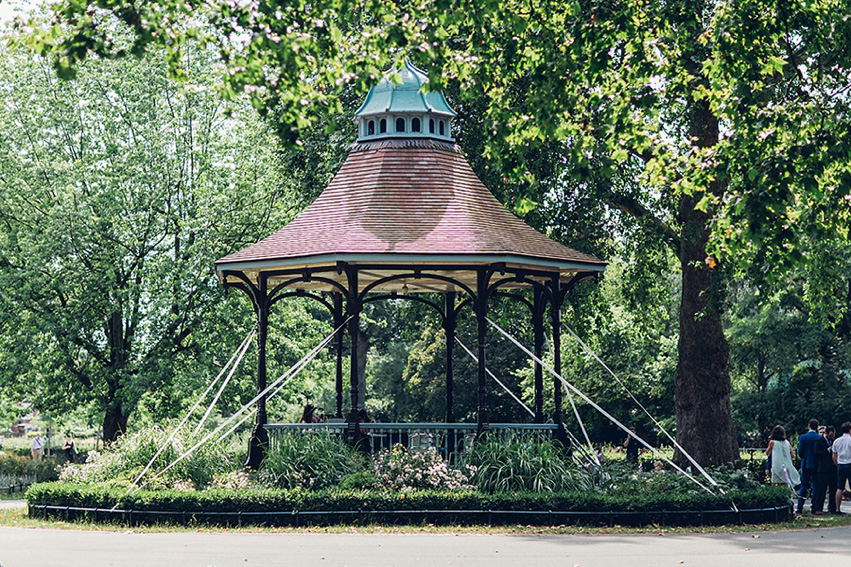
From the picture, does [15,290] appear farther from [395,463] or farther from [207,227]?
[395,463]

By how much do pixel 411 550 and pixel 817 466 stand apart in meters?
9.26

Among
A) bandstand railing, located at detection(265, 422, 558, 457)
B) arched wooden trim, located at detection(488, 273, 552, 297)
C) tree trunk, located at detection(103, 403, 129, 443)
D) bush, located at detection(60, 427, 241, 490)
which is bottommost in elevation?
bush, located at detection(60, 427, 241, 490)

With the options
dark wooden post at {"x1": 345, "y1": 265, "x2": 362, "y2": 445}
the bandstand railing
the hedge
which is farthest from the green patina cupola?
the hedge

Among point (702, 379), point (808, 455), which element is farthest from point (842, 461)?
point (702, 379)

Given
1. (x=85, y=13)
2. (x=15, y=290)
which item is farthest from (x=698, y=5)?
(x=15, y=290)

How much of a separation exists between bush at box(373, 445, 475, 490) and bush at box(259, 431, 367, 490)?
0.49 meters

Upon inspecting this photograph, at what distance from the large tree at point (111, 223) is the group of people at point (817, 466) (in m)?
17.6

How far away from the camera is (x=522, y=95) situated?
79.1ft

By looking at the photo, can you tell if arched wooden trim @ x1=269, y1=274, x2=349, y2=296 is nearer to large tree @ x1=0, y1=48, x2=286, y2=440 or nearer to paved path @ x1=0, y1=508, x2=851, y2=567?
paved path @ x1=0, y1=508, x2=851, y2=567

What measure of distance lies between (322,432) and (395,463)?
1575 millimetres

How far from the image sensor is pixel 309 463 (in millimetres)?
17719

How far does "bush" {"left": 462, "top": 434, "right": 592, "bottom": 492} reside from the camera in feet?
57.5

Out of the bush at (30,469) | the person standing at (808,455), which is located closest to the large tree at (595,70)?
the person standing at (808,455)

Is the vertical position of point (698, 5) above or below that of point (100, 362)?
above
